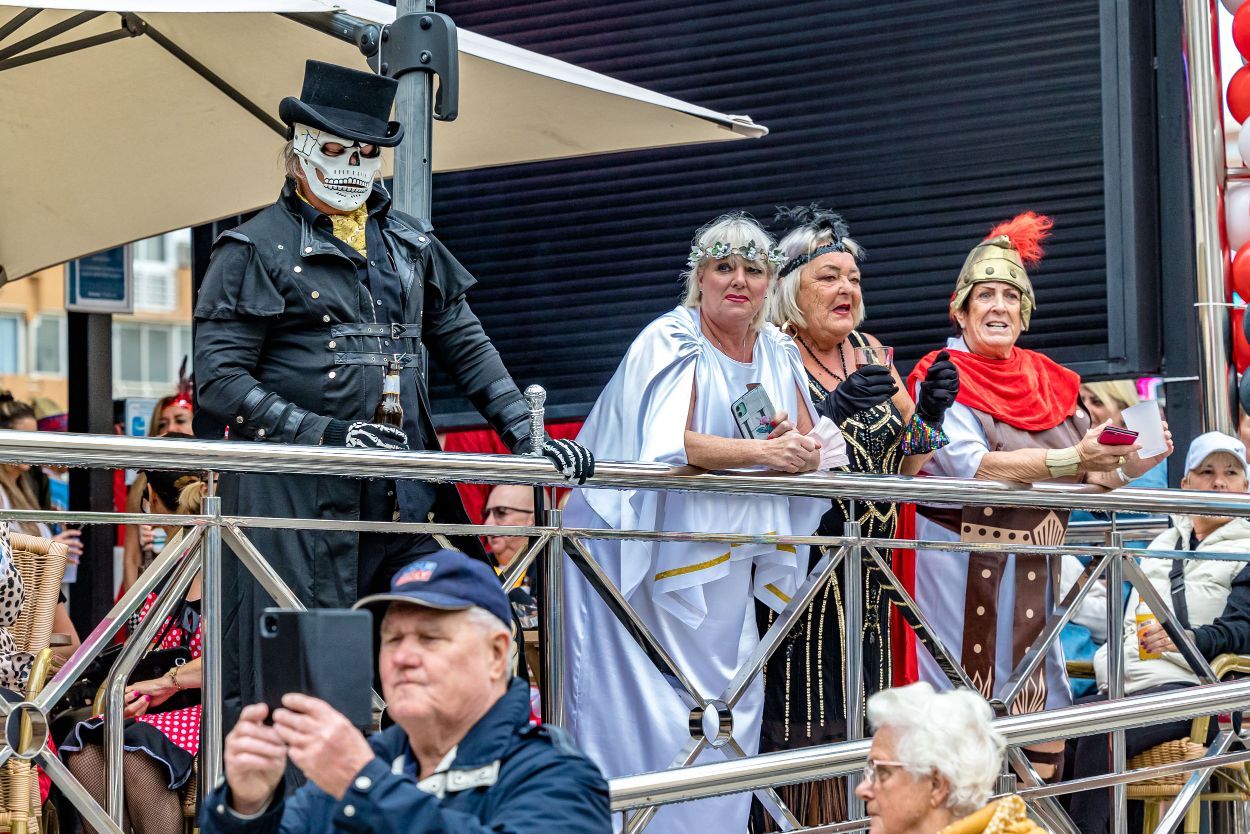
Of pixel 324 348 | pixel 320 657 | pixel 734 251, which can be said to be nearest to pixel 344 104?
pixel 324 348

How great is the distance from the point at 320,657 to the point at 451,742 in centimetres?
35

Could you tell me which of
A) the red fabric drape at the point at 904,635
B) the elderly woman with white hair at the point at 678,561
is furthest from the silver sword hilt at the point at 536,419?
the red fabric drape at the point at 904,635

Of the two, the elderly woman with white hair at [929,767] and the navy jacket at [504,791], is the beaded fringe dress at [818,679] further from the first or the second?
the navy jacket at [504,791]

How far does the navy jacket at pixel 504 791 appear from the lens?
2.91 metres

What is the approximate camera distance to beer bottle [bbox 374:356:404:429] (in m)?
4.50

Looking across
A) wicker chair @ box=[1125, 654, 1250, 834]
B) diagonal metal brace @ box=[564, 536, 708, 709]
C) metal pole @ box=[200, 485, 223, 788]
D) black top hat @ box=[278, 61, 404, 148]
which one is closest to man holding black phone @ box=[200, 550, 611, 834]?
metal pole @ box=[200, 485, 223, 788]

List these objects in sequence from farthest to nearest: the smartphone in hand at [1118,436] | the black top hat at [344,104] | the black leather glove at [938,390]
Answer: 1. the black leather glove at [938,390]
2. the smartphone in hand at [1118,436]
3. the black top hat at [344,104]

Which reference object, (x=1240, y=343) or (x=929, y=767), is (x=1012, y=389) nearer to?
(x=1240, y=343)

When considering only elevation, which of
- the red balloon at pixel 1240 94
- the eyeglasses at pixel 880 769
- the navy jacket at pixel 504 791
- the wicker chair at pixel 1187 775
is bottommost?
the wicker chair at pixel 1187 775

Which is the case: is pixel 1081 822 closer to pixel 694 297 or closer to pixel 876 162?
pixel 694 297

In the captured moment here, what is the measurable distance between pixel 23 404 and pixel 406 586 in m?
6.23

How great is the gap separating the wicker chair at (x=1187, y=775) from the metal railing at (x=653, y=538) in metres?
0.34

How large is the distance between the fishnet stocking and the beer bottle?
1005 millimetres

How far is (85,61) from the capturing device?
699 cm
